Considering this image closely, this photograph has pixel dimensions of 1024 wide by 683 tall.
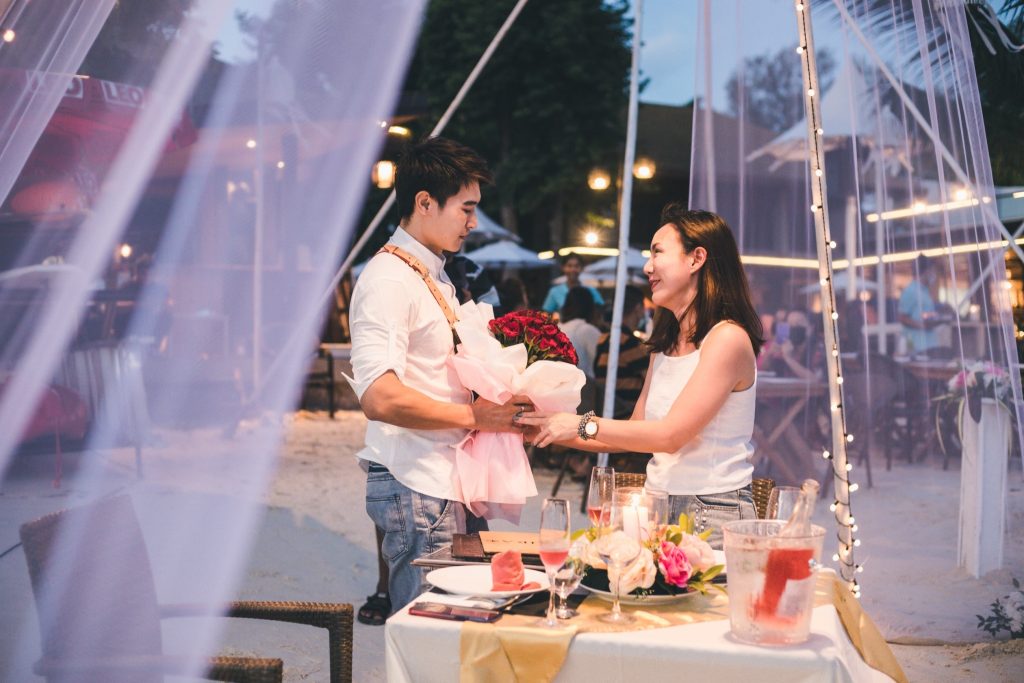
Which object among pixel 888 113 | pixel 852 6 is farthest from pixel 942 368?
pixel 852 6

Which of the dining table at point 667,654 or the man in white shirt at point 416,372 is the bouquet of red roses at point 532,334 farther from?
the dining table at point 667,654

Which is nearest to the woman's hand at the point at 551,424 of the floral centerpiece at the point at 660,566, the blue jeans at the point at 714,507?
the blue jeans at the point at 714,507

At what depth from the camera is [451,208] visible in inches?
97.4

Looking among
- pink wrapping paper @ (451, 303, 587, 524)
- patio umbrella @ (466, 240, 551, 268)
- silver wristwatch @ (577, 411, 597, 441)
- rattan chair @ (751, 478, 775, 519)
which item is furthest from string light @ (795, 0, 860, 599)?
patio umbrella @ (466, 240, 551, 268)

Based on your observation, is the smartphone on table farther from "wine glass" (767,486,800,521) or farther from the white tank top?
the white tank top

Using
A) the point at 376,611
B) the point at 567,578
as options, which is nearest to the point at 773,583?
the point at 567,578

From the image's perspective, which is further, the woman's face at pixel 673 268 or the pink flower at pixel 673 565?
the woman's face at pixel 673 268

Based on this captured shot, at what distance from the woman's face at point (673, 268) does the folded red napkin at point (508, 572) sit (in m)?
1.01

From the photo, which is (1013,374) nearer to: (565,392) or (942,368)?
(942,368)

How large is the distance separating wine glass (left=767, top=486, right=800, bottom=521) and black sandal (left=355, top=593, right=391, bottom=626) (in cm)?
272

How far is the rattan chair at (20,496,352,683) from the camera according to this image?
2129 millimetres

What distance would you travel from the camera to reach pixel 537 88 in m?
22.6

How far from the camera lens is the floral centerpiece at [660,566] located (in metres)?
1.82

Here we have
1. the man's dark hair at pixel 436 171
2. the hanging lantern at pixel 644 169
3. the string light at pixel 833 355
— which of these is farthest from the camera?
the hanging lantern at pixel 644 169
